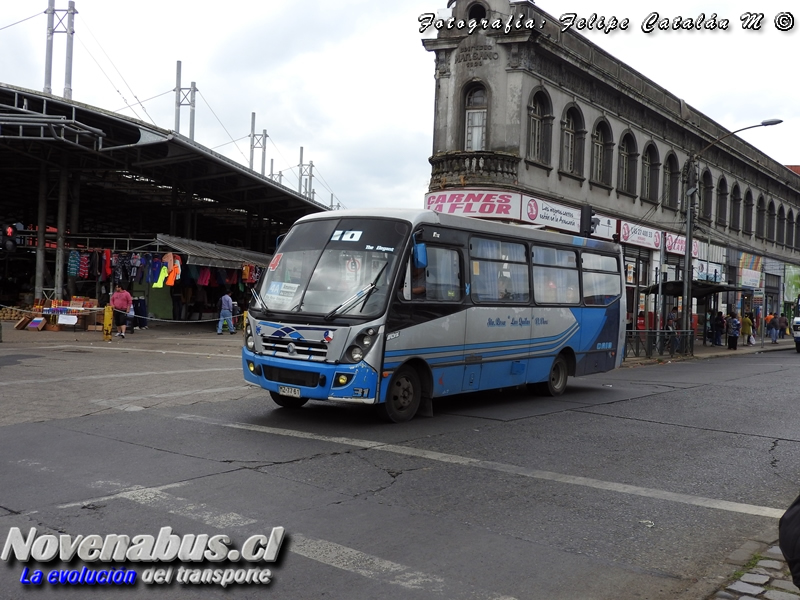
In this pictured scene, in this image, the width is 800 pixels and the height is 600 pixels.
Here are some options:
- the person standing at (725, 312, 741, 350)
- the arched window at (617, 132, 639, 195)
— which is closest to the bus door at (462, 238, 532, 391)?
the arched window at (617, 132, 639, 195)

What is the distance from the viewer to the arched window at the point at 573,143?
101 feet

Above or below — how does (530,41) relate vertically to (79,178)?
above

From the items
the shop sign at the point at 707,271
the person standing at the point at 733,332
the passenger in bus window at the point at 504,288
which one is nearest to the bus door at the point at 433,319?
the passenger in bus window at the point at 504,288

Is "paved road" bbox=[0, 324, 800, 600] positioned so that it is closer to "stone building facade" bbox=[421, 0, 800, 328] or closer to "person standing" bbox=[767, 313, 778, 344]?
"stone building facade" bbox=[421, 0, 800, 328]

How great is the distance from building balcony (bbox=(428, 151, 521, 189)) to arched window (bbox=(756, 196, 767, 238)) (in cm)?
3009

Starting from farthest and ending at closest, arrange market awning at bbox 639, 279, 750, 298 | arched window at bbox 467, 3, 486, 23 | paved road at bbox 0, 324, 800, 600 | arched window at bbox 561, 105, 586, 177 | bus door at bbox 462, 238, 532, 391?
arched window at bbox 561, 105, 586, 177
market awning at bbox 639, 279, 750, 298
arched window at bbox 467, 3, 486, 23
bus door at bbox 462, 238, 532, 391
paved road at bbox 0, 324, 800, 600

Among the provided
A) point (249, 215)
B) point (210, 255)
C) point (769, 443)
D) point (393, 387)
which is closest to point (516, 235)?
point (393, 387)

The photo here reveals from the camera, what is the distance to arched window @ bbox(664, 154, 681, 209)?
126ft

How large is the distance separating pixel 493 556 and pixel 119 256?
1036 inches

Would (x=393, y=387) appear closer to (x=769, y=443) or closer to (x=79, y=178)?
(x=769, y=443)

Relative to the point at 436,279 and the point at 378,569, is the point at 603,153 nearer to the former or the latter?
the point at 436,279

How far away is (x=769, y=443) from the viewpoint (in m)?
10.2

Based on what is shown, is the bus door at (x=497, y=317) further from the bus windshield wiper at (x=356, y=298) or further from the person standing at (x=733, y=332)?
the person standing at (x=733, y=332)

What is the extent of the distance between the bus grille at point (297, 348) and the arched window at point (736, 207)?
42338 millimetres
